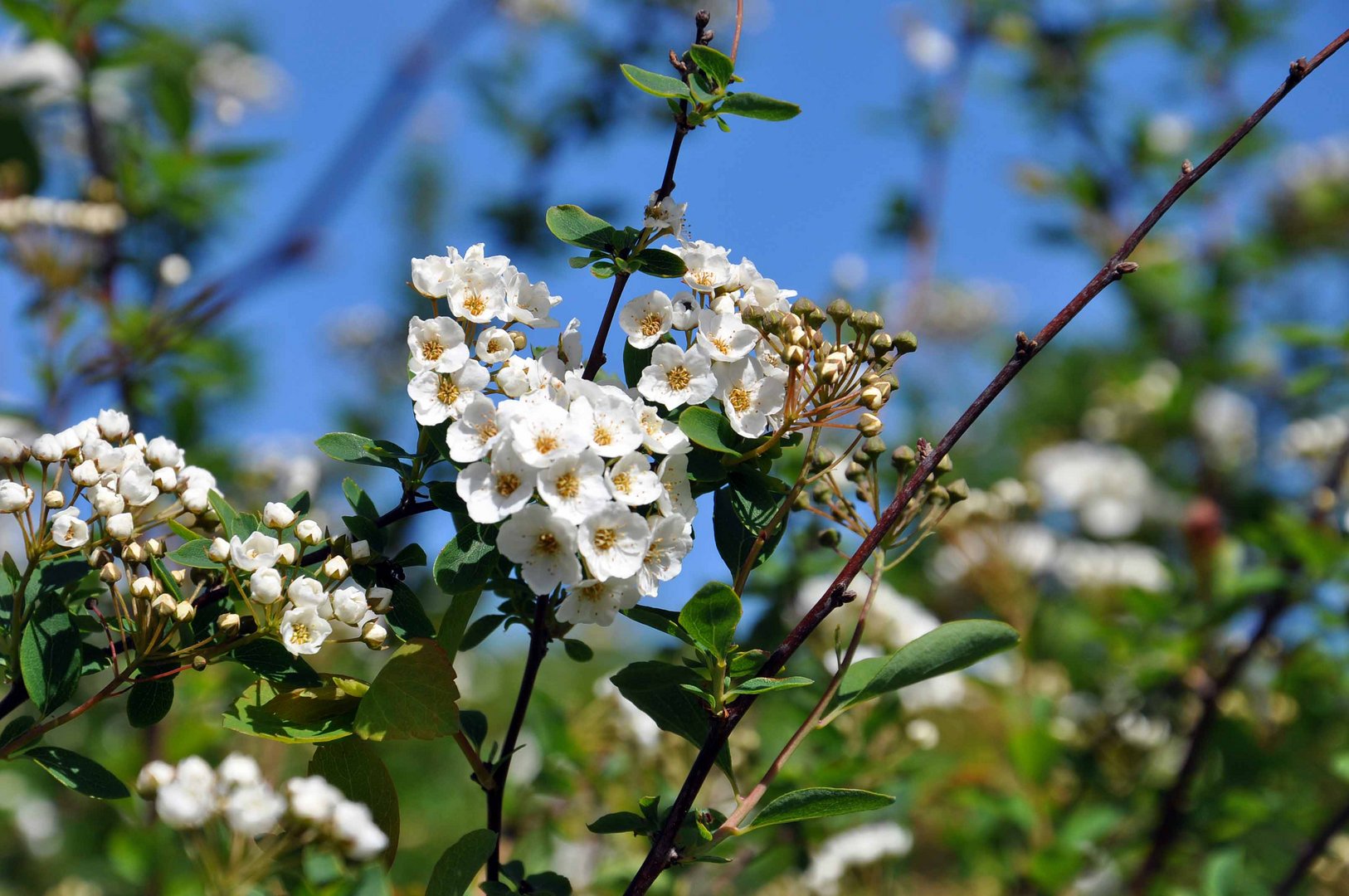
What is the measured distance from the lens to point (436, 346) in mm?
973

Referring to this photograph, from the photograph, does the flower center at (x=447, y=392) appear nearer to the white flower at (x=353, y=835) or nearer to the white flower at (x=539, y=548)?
the white flower at (x=539, y=548)

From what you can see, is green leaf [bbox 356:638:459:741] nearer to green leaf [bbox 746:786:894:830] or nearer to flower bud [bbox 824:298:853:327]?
green leaf [bbox 746:786:894:830]

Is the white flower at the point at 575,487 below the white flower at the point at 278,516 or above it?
above

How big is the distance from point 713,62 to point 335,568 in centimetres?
57

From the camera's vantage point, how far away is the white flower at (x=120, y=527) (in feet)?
3.15

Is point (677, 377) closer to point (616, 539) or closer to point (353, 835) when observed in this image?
point (616, 539)

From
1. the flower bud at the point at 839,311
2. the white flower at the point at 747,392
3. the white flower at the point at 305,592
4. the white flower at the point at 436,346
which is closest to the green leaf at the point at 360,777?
the white flower at the point at 305,592

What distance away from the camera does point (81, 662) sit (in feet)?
3.24

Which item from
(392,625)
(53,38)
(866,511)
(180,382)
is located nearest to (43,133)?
(53,38)

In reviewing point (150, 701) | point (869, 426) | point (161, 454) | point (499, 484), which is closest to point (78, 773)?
point (150, 701)

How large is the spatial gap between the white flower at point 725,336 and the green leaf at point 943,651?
317 mm

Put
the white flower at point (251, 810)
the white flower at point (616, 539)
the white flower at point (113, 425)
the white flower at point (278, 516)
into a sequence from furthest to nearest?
the white flower at point (113, 425), the white flower at point (278, 516), the white flower at point (616, 539), the white flower at point (251, 810)

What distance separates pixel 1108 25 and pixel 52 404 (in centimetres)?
339

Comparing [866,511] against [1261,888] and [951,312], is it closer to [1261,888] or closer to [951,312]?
[1261,888]
